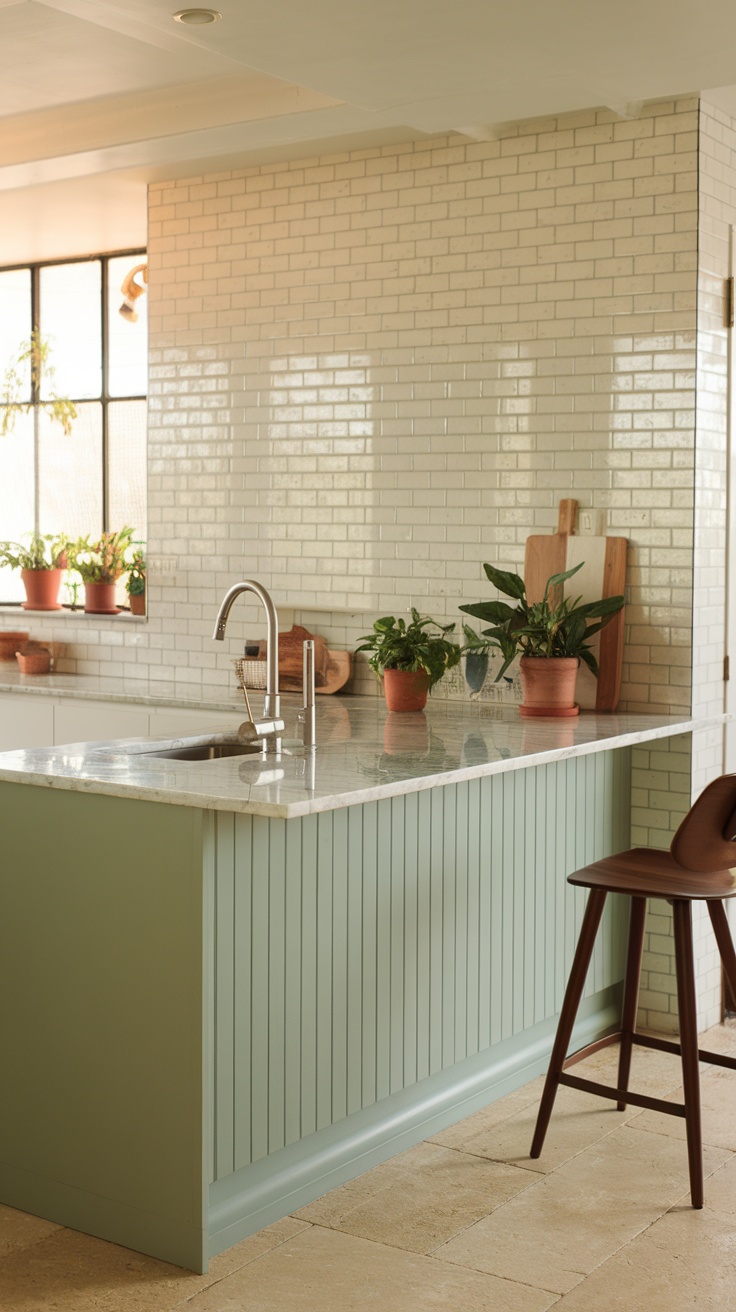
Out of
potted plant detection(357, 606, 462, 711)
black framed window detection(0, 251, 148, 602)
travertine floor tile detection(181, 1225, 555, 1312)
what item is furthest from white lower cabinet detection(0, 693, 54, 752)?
travertine floor tile detection(181, 1225, 555, 1312)

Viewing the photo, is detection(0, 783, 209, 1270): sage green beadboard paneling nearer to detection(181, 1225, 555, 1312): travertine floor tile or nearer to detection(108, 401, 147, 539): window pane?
detection(181, 1225, 555, 1312): travertine floor tile

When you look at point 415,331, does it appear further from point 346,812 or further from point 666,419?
point 346,812

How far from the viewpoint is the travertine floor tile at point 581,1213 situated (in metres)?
3.19

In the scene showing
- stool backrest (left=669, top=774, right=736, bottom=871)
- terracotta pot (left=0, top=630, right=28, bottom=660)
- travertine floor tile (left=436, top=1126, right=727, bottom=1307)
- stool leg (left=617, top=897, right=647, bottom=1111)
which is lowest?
travertine floor tile (left=436, top=1126, right=727, bottom=1307)

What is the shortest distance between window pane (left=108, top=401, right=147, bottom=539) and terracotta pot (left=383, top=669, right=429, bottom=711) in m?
2.59

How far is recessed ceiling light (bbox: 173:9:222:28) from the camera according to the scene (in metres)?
3.32

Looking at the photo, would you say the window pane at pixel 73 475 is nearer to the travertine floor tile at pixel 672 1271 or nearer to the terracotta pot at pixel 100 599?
the terracotta pot at pixel 100 599

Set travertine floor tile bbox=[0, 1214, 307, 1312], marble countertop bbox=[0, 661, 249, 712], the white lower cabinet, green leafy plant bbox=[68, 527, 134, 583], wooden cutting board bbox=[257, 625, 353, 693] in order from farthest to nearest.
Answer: green leafy plant bbox=[68, 527, 134, 583]
the white lower cabinet
wooden cutting board bbox=[257, 625, 353, 693]
marble countertop bbox=[0, 661, 249, 712]
travertine floor tile bbox=[0, 1214, 307, 1312]

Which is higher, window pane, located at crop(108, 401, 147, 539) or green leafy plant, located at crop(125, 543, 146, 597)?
window pane, located at crop(108, 401, 147, 539)

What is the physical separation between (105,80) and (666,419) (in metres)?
2.45

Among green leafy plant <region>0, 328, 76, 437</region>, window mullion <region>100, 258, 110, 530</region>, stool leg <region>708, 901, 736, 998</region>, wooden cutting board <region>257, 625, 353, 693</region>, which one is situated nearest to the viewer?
stool leg <region>708, 901, 736, 998</region>

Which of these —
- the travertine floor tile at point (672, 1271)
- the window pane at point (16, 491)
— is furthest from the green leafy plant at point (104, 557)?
the travertine floor tile at point (672, 1271)

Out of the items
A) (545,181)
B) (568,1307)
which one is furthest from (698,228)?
(568,1307)

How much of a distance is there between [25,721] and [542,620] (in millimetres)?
2370
